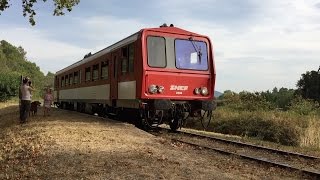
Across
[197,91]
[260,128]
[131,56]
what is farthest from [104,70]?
[260,128]

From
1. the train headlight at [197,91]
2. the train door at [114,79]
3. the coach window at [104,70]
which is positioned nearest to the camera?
the train headlight at [197,91]

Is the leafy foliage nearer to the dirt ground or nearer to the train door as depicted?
the train door

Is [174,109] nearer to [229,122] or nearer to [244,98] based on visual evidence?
[229,122]

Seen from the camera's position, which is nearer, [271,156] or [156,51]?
[271,156]

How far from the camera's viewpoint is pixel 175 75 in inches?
594

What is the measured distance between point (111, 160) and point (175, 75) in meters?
6.53

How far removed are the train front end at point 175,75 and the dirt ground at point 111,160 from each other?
2.23 m

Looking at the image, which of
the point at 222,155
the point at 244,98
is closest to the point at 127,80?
the point at 222,155

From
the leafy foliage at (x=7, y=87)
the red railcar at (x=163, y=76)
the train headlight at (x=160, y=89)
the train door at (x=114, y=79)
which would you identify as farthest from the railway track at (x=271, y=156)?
the leafy foliage at (x=7, y=87)

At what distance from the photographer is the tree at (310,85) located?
51.4 metres

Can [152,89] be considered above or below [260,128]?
above

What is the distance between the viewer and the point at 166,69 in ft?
49.0

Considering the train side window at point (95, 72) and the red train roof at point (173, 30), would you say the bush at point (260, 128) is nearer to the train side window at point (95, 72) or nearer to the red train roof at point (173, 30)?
the red train roof at point (173, 30)

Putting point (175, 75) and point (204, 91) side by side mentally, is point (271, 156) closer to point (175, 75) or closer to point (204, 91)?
point (204, 91)
